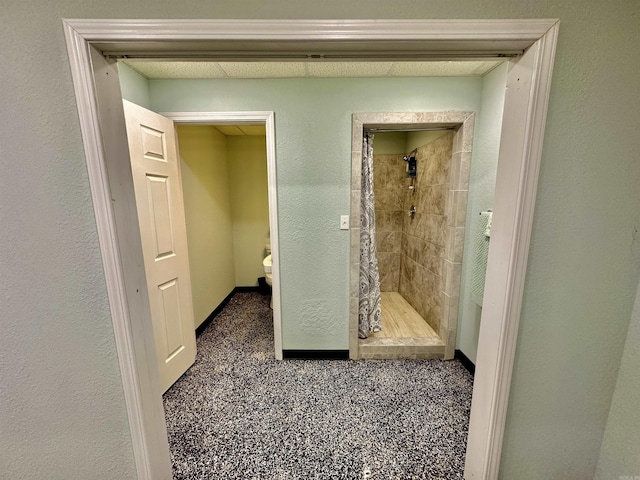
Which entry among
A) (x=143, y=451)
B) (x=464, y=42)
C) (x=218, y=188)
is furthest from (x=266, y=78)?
(x=143, y=451)

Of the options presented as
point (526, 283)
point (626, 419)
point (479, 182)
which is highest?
point (479, 182)

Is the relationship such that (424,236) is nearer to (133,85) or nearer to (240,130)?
(240,130)

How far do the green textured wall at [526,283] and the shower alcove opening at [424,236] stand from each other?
1.10 m

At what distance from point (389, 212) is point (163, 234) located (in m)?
→ 2.76

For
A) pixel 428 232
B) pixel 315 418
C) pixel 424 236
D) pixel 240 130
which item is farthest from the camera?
pixel 240 130

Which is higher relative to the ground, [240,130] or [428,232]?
[240,130]

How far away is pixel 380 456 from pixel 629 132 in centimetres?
176

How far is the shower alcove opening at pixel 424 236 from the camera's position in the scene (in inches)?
72.0

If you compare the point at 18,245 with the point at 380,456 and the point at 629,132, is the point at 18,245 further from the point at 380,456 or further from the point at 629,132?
the point at 629,132

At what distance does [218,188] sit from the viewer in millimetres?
3031

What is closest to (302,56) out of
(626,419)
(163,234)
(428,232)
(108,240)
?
(108,240)

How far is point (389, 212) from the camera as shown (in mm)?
3443

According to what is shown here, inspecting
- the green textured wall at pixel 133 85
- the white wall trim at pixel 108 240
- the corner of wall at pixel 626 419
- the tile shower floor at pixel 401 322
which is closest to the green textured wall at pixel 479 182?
the tile shower floor at pixel 401 322

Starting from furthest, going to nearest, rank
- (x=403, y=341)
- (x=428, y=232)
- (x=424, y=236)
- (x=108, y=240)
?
(x=424, y=236), (x=428, y=232), (x=403, y=341), (x=108, y=240)
